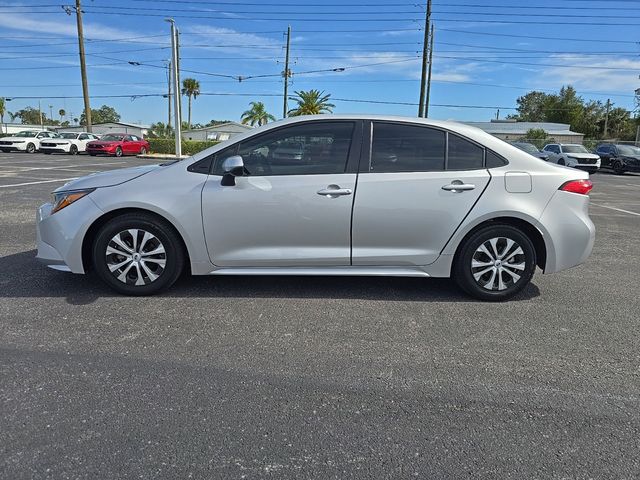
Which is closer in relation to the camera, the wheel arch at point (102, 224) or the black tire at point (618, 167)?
the wheel arch at point (102, 224)

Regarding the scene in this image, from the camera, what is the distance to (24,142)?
30047 mm

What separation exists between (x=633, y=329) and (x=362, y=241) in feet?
7.41

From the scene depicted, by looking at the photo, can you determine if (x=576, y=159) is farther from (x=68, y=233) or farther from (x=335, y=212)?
(x=68, y=233)

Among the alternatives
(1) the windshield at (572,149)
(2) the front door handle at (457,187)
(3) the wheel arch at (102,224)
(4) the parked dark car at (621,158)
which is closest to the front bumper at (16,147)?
(3) the wheel arch at (102,224)

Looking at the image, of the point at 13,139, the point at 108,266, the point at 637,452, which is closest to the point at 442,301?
the point at 637,452

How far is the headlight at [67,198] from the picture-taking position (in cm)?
403

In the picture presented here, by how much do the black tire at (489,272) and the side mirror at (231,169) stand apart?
6.74 feet

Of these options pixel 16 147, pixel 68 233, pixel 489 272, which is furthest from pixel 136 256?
pixel 16 147

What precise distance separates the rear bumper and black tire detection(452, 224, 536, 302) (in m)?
0.17

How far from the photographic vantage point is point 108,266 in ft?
13.2

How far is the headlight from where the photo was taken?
403cm

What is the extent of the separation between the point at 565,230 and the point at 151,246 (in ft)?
11.9

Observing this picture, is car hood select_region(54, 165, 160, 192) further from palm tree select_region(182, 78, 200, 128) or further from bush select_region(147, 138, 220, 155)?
palm tree select_region(182, 78, 200, 128)

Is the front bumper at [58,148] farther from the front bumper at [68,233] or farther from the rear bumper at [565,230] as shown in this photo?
the rear bumper at [565,230]
